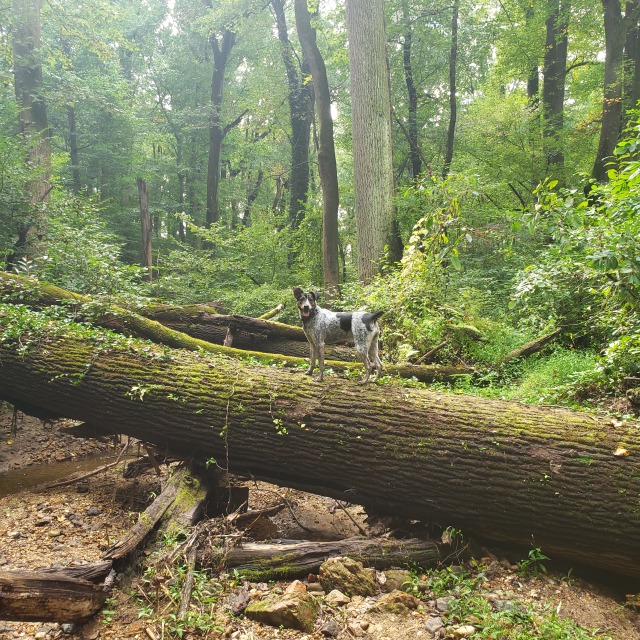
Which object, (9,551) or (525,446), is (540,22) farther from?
(9,551)

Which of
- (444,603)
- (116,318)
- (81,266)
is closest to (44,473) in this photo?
(116,318)

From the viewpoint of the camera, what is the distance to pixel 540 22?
1584cm

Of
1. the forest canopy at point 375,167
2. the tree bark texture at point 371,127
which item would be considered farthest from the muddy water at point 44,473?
the tree bark texture at point 371,127

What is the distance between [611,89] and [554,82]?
3.90m

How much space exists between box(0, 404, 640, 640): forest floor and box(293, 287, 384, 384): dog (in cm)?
190

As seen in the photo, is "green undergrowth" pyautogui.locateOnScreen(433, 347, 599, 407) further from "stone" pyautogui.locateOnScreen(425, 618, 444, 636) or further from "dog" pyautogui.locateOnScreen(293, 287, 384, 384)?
"stone" pyautogui.locateOnScreen(425, 618, 444, 636)

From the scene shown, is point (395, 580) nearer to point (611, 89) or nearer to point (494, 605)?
point (494, 605)

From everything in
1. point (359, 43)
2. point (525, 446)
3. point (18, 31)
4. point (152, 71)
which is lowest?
point (525, 446)

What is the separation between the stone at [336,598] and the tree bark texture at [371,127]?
815 cm

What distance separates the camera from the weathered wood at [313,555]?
4.09m

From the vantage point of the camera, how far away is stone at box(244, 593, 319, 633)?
3.43 metres

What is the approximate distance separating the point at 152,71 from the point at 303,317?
2785 centimetres

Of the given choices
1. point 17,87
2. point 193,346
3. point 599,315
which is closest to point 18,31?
point 17,87

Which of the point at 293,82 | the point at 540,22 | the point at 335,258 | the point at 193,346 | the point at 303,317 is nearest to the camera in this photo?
the point at 303,317
